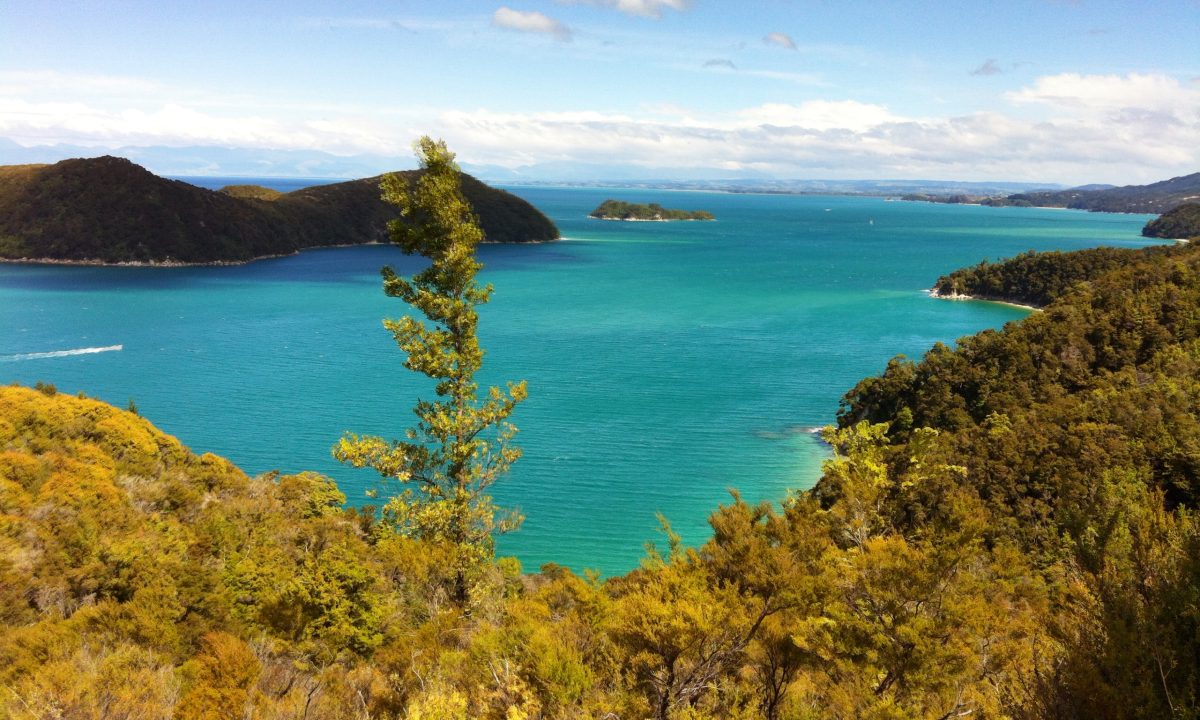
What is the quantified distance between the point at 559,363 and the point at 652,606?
4519 cm

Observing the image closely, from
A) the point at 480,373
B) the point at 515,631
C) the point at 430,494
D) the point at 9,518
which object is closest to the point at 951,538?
the point at 515,631

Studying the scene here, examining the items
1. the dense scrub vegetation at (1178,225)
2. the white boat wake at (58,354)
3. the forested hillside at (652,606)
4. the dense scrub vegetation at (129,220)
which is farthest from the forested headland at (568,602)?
the dense scrub vegetation at (1178,225)

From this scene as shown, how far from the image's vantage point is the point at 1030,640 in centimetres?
1153

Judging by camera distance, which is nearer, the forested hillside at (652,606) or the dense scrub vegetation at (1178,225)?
the forested hillside at (652,606)

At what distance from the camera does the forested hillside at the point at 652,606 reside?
934 centimetres

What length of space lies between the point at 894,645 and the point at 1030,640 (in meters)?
2.97

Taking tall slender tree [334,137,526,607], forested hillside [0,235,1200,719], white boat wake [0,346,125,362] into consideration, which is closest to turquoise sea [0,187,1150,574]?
white boat wake [0,346,125,362]

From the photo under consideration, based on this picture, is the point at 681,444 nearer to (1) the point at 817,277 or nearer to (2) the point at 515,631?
(2) the point at 515,631

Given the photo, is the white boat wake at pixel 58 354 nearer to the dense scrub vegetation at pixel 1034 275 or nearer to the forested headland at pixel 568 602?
the forested headland at pixel 568 602

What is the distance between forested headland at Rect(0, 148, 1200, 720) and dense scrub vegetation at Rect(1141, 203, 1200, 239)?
189 metres

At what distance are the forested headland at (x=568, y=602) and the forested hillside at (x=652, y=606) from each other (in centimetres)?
6

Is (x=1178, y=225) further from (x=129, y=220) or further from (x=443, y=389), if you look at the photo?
(x=129, y=220)

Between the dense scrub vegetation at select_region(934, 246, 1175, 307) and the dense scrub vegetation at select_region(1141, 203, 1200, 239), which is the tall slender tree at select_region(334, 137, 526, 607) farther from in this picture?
the dense scrub vegetation at select_region(1141, 203, 1200, 239)

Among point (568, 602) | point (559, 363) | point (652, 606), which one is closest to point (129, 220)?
point (559, 363)
